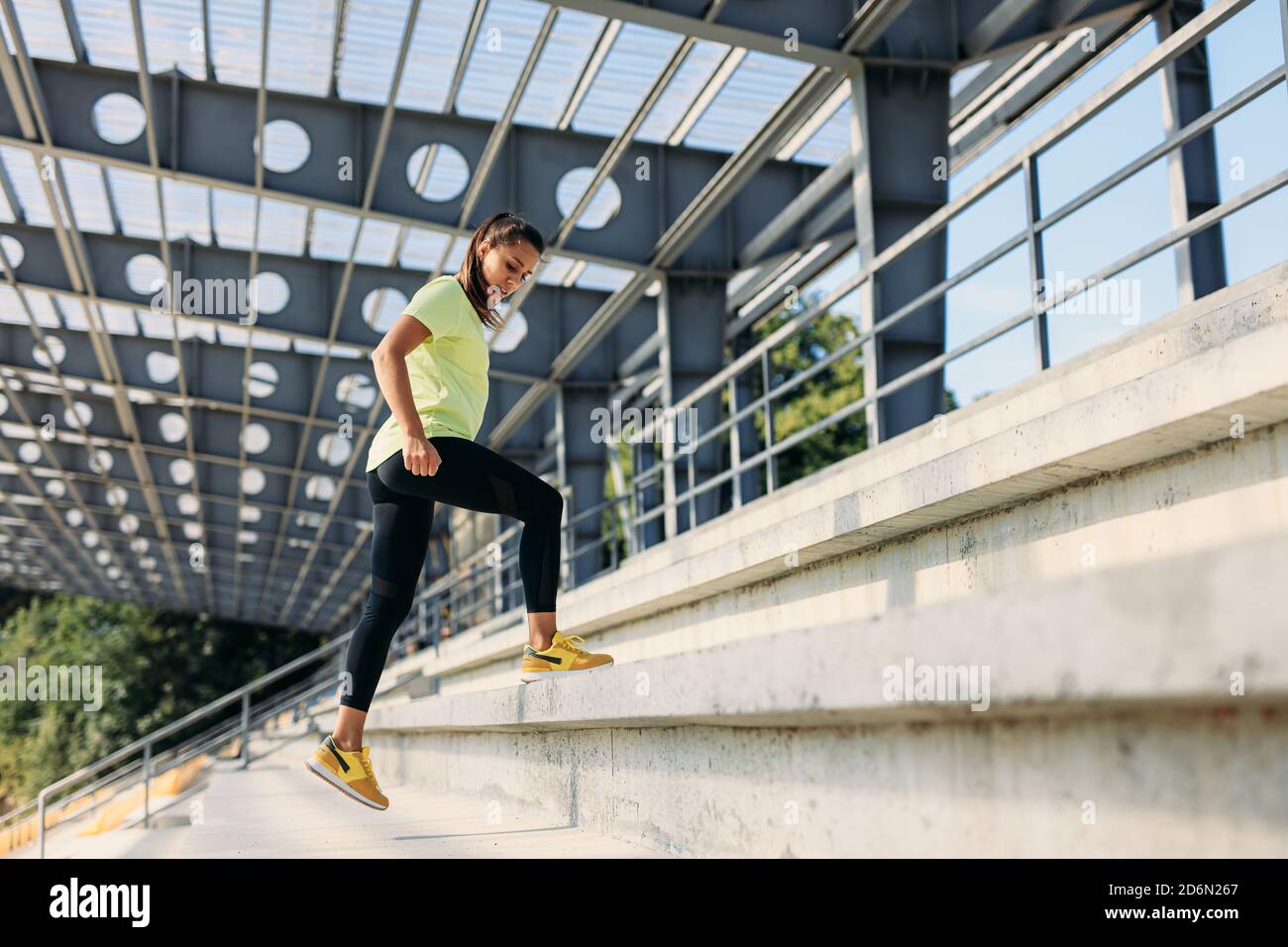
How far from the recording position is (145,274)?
1712cm

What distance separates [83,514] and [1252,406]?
120ft

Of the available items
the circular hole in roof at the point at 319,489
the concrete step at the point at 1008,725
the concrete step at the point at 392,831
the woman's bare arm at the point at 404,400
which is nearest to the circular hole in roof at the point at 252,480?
the circular hole in roof at the point at 319,489

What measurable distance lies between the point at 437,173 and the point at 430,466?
10307mm

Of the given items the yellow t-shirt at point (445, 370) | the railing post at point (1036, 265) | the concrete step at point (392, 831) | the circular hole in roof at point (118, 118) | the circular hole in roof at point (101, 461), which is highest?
the circular hole in roof at point (118, 118)

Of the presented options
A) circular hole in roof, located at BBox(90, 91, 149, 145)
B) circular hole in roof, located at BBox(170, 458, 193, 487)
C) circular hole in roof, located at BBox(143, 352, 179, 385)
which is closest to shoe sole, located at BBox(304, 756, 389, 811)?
circular hole in roof, located at BBox(90, 91, 149, 145)

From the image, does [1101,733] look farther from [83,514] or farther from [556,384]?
[83,514]

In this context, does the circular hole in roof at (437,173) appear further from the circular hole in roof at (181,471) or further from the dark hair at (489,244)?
the circular hole in roof at (181,471)

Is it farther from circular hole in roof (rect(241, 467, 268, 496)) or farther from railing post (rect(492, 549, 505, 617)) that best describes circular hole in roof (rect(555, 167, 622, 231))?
circular hole in roof (rect(241, 467, 268, 496))

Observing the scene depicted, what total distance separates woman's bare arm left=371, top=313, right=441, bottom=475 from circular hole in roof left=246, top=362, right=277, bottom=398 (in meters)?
18.3

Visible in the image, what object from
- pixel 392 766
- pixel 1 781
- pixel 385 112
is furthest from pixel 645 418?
pixel 1 781

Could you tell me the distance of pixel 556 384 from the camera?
57.3 ft

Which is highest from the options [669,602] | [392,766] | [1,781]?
[669,602]

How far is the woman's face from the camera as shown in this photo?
3.67 meters

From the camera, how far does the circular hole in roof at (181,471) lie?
92.8 feet
